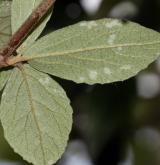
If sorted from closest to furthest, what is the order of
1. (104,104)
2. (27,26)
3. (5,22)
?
(27,26) → (5,22) → (104,104)

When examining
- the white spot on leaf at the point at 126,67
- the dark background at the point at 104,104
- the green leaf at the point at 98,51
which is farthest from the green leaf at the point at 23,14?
the dark background at the point at 104,104

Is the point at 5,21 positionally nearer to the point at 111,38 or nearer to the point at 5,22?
the point at 5,22

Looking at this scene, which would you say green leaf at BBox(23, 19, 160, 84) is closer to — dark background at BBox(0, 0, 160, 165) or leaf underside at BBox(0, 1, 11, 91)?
leaf underside at BBox(0, 1, 11, 91)

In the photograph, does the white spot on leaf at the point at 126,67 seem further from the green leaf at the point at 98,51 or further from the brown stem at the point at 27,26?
the brown stem at the point at 27,26

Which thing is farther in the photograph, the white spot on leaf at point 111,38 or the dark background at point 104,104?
the dark background at point 104,104

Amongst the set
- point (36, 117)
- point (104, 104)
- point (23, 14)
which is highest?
point (23, 14)

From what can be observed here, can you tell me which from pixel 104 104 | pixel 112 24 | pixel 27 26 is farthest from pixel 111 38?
pixel 104 104
